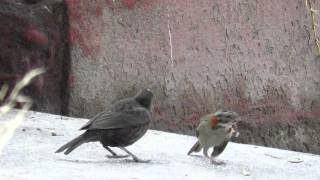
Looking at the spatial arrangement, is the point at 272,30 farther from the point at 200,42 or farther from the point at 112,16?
the point at 112,16

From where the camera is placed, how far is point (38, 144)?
19.6 ft

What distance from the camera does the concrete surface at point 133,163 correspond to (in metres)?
5.01

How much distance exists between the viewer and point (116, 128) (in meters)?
5.48

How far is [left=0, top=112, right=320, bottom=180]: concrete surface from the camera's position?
501 cm

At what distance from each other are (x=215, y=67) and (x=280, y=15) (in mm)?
786

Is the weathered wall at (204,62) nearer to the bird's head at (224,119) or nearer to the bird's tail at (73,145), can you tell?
the bird's head at (224,119)

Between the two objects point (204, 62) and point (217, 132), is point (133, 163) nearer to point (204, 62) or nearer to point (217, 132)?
point (217, 132)

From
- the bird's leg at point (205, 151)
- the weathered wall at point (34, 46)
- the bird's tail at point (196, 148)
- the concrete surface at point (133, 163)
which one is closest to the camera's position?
the concrete surface at point (133, 163)

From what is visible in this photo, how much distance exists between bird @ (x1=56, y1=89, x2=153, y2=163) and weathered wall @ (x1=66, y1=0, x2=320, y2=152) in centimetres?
154

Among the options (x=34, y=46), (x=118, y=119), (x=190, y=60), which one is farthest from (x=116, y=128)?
(x=190, y=60)

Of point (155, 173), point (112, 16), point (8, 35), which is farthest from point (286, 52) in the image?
point (155, 173)

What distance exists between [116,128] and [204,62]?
2226mm

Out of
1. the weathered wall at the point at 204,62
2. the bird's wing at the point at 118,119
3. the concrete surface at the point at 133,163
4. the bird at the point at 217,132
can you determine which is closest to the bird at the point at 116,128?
the bird's wing at the point at 118,119

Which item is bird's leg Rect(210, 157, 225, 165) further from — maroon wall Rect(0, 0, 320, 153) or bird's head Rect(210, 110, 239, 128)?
maroon wall Rect(0, 0, 320, 153)
